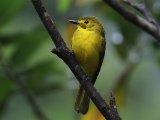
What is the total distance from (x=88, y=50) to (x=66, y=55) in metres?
0.95

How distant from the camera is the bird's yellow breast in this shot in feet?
12.4

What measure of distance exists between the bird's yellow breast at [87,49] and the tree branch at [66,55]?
0.78m

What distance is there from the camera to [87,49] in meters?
3.84

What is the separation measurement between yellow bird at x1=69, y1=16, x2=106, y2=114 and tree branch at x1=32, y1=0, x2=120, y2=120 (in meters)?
0.70

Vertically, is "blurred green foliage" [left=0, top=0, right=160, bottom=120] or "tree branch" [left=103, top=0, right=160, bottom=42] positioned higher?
"tree branch" [left=103, top=0, right=160, bottom=42]

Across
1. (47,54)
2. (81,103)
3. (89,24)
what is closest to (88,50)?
(89,24)

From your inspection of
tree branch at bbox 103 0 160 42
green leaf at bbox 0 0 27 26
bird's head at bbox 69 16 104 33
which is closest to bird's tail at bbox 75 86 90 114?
bird's head at bbox 69 16 104 33

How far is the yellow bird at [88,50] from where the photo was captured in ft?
12.3

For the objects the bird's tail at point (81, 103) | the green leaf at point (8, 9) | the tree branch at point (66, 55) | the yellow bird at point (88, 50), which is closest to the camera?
the tree branch at point (66, 55)

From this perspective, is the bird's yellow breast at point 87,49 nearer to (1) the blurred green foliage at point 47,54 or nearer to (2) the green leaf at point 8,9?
(1) the blurred green foliage at point 47,54

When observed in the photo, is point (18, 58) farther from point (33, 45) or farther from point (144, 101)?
point (144, 101)

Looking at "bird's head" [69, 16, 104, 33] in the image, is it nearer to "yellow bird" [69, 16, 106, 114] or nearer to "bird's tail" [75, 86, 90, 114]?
"yellow bird" [69, 16, 106, 114]

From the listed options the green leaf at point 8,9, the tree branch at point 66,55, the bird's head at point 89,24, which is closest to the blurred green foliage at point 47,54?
the green leaf at point 8,9

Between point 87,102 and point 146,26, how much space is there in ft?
1.95
